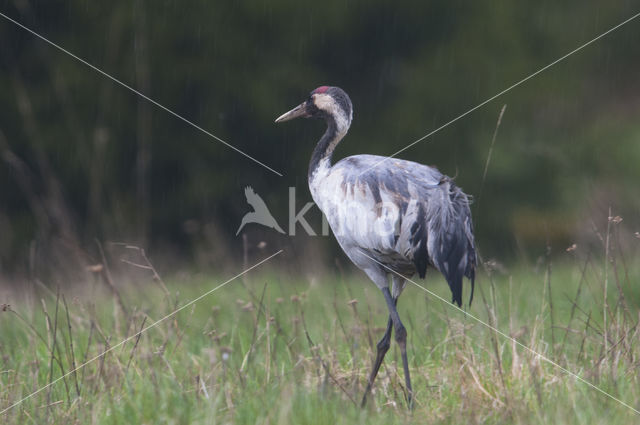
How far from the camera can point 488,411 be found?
11.8 ft

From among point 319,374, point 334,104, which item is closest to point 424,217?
point 319,374

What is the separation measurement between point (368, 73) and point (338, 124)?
5602mm

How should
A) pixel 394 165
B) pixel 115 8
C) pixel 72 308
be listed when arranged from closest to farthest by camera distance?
pixel 394 165 < pixel 72 308 < pixel 115 8

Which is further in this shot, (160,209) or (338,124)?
(160,209)

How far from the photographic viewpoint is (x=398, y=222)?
13.7ft

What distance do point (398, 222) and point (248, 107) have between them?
5.82 meters

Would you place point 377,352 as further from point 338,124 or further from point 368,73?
point 368,73

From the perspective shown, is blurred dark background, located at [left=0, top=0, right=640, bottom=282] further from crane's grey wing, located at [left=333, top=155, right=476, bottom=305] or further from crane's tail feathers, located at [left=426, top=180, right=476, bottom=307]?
crane's tail feathers, located at [left=426, top=180, right=476, bottom=307]

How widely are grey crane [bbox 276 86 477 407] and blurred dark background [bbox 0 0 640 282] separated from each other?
463cm

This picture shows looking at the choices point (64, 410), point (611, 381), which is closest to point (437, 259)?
point (611, 381)

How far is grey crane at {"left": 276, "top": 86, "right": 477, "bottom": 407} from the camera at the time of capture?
4.06 m

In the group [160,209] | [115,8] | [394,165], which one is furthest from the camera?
[160,209]

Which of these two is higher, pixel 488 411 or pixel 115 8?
pixel 115 8

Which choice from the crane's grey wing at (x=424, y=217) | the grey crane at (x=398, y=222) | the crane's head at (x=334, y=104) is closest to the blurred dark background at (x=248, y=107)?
the crane's head at (x=334, y=104)
